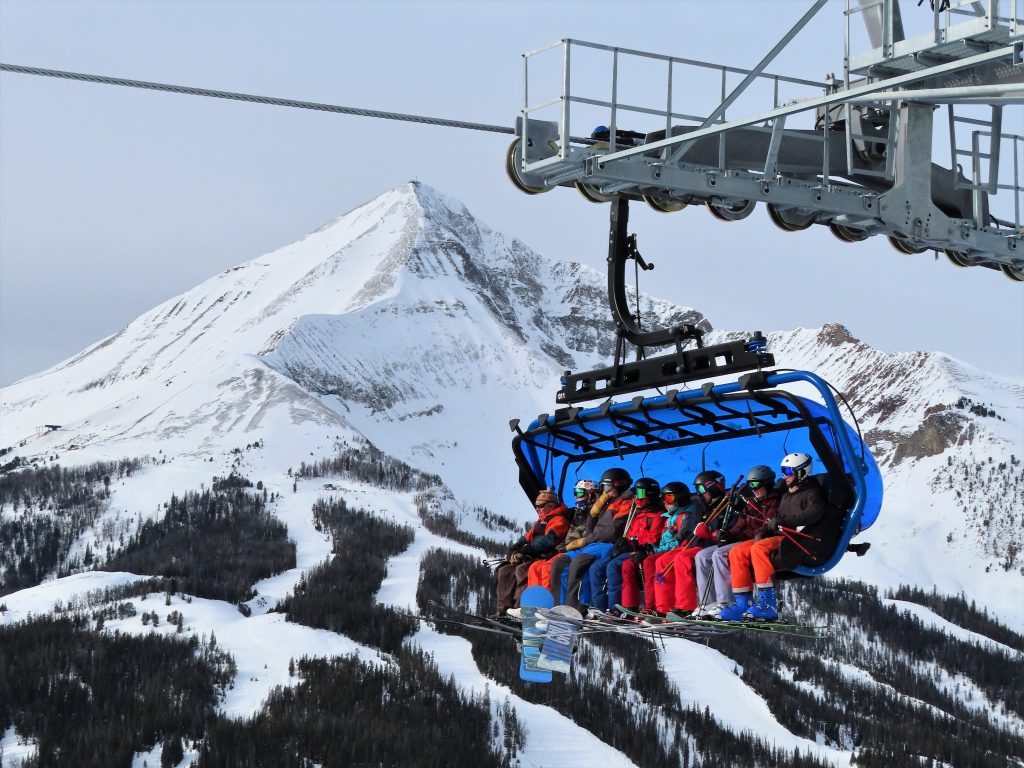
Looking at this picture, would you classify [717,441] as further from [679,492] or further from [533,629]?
[533,629]

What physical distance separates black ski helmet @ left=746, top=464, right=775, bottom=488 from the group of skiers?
0.04ft

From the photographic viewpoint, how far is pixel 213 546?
15638 cm

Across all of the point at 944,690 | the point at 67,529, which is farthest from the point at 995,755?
the point at 67,529

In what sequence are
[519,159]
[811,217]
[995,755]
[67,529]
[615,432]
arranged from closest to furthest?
[519,159], [811,217], [615,432], [995,755], [67,529]

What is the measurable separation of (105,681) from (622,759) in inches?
1559

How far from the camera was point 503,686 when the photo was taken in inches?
4690

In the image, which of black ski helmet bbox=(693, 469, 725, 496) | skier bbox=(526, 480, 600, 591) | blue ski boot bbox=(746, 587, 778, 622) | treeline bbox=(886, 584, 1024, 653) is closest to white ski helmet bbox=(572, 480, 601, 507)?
skier bbox=(526, 480, 600, 591)

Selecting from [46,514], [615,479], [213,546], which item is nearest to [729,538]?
[615,479]

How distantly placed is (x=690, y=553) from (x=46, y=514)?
176 m

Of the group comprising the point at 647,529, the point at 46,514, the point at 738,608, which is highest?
the point at 647,529

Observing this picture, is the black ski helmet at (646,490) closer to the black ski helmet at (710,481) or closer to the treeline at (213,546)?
the black ski helmet at (710,481)

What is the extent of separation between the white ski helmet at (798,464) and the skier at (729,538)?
44 cm

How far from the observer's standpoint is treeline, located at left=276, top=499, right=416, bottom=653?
12656cm

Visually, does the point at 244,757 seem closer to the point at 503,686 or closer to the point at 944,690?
the point at 503,686
